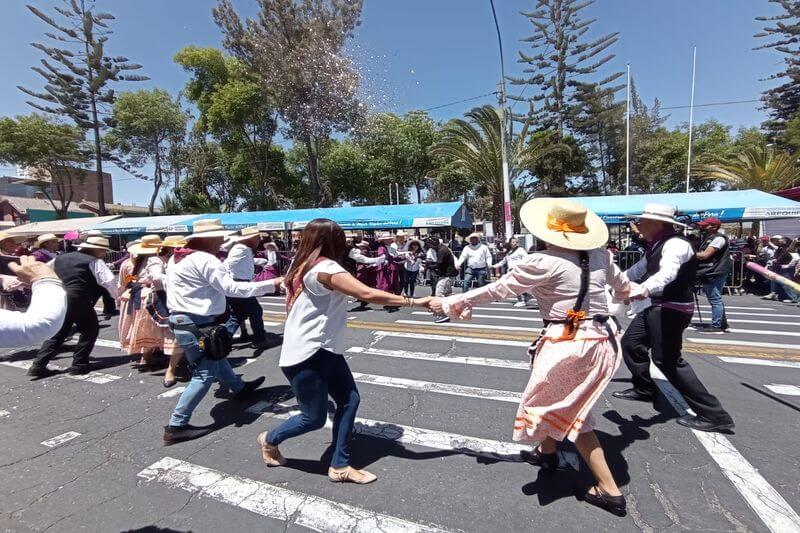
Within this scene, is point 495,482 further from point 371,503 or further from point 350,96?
point 350,96

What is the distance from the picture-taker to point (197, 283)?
146 inches

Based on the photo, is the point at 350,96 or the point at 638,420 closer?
the point at 638,420

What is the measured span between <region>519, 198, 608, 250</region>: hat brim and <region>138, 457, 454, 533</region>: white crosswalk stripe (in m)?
1.79

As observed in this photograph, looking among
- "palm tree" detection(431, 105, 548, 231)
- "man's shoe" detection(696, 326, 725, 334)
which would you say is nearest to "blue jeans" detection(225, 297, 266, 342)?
"man's shoe" detection(696, 326, 725, 334)

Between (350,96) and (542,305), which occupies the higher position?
(350,96)

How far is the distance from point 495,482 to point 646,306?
215 centimetres

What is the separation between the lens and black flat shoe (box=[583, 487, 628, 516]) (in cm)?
243

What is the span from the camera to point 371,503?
261 cm

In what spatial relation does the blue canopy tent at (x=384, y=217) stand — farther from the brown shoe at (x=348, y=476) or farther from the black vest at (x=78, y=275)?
the brown shoe at (x=348, y=476)

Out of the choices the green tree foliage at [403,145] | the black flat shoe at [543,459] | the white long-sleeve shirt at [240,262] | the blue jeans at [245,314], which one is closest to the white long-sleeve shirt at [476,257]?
the blue jeans at [245,314]

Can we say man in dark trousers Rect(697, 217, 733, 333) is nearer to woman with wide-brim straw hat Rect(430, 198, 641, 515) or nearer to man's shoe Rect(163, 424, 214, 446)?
woman with wide-brim straw hat Rect(430, 198, 641, 515)

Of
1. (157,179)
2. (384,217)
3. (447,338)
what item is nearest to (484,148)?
(384,217)

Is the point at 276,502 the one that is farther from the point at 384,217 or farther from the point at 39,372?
the point at 384,217

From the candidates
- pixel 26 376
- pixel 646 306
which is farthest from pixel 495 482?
pixel 26 376
